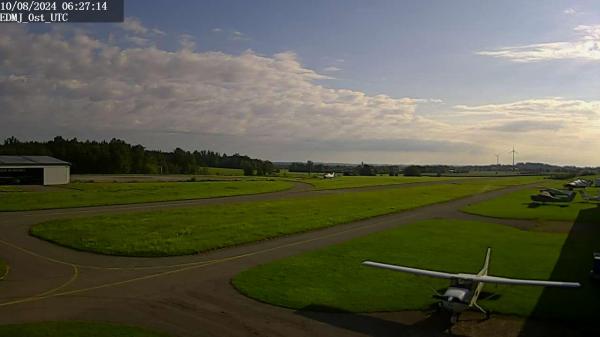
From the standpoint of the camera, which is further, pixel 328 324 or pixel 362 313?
pixel 362 313

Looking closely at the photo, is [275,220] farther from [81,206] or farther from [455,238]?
[81,206]

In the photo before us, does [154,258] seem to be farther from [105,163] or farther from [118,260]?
[105,163]

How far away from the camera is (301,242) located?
33.6 meters

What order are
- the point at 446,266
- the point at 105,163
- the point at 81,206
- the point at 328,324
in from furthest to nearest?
the point at 105,163
the point at 81,206
the point at 446,266
the point at 328,324

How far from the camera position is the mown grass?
99.2ft

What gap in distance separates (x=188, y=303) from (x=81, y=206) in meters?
38.3

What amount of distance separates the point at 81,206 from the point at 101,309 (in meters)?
37.5

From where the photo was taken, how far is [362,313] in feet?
59.0

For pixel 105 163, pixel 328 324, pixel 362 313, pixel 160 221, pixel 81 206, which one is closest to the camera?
pixel 328 324

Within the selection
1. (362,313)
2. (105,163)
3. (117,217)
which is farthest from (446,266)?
(105,163)

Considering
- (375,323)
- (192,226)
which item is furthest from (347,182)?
(375,323)

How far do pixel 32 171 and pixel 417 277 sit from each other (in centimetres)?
7069

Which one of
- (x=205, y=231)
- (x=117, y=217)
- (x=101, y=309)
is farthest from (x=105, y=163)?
(x=101, y=309)

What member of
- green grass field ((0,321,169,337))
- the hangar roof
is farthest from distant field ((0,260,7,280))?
the hangar roof
